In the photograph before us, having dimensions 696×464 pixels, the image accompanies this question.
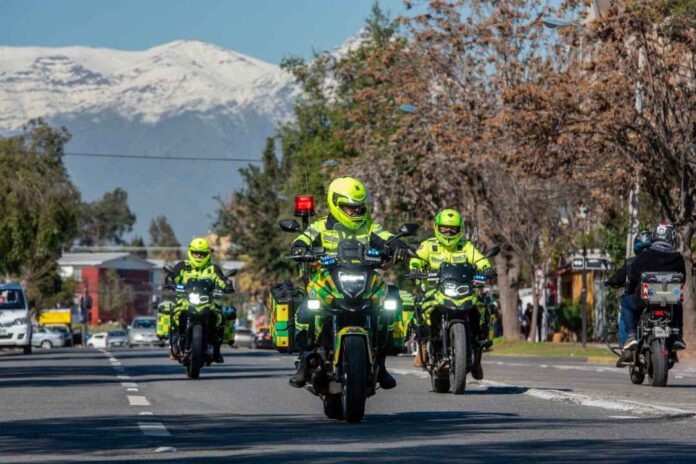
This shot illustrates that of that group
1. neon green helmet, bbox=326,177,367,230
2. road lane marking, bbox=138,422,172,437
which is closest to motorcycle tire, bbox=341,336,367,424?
neon green helmet, bbox=326,177,367,230

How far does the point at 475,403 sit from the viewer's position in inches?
666

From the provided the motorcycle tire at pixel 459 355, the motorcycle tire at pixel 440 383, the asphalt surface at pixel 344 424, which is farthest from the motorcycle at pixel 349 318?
the motorcycle tire at pixel 440 383

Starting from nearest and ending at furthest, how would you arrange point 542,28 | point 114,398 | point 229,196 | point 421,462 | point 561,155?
point 421,462 < point 114,398 < point 561,155 < point 542,28 < point 229,196

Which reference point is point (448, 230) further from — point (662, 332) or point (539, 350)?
point (539, 350)

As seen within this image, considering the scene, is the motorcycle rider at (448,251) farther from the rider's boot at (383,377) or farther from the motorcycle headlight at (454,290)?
the rider's boot at (383,377)

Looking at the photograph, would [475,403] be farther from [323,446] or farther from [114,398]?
[323,446]

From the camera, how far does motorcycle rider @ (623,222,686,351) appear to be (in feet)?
69.1

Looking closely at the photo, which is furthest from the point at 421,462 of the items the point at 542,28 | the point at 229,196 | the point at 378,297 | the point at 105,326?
the point at 105,326

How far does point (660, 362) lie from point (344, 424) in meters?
7.79

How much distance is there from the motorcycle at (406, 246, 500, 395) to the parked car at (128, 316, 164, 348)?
58.4 metres

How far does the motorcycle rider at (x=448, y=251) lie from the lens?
18516 mm

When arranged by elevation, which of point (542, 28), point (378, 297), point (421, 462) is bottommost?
point (421, 462)

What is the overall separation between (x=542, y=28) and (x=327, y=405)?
32.9m

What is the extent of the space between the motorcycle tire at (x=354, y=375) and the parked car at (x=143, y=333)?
206 ft
